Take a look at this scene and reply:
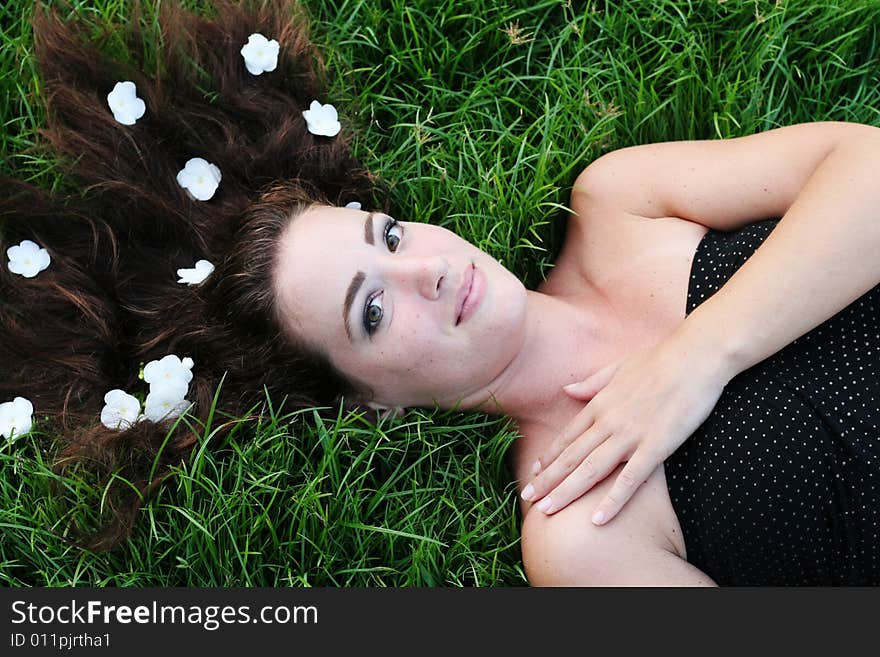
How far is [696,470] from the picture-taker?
2520 mm

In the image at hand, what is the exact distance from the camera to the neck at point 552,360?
2.78 meters

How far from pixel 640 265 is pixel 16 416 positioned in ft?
6.28

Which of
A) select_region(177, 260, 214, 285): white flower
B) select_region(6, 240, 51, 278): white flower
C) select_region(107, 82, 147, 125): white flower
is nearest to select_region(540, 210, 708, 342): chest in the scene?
select_region(177, 260, 214, 285): white flower

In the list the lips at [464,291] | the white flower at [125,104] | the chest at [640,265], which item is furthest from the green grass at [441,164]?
the lips at [464,291]

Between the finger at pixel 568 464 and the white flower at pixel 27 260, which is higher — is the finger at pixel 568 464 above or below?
below

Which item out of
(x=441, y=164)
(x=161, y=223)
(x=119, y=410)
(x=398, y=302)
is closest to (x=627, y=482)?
(x=398, y=302)

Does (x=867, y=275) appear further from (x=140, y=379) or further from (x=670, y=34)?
(x=140, y=379)

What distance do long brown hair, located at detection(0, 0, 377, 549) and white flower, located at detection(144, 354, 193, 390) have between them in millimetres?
57

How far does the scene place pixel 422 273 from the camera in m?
2.53

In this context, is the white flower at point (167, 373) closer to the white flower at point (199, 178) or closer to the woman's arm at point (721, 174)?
the white flower at point (199, 178)

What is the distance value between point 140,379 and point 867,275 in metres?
2.11

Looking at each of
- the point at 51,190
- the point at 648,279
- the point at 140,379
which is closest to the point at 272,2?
the point at 51,190

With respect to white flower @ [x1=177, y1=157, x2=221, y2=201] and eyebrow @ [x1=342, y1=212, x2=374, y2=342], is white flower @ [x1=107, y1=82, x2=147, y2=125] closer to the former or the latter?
white flower @ [x1=177, y1=157, x2=221, y2=201]

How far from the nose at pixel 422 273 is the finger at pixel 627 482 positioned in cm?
67
